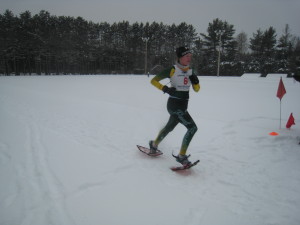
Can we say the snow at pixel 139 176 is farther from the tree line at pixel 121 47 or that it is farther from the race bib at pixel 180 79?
the tree line at pixel 121 47

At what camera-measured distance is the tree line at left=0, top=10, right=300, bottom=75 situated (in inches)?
1719

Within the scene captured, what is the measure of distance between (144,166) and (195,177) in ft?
3.30

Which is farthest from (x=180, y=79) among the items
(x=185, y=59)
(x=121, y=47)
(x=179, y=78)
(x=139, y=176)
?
(x=121, y=47)

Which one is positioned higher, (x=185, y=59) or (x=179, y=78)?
(x=185, y=59)

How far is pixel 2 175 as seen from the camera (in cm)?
349

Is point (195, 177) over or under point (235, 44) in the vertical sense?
under

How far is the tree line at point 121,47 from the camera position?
43.7 metres

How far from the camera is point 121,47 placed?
6525 centimetres

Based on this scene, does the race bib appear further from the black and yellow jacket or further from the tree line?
the tree line

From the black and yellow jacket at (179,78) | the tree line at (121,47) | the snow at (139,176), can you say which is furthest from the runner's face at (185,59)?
the tree line at (121,47)

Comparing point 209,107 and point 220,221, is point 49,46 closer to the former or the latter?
point 209,107

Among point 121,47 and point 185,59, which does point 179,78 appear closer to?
point 185,59

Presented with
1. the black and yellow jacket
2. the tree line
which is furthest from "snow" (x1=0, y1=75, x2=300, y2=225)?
the tree line

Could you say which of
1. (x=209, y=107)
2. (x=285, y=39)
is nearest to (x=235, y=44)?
(x=285, y=39)
